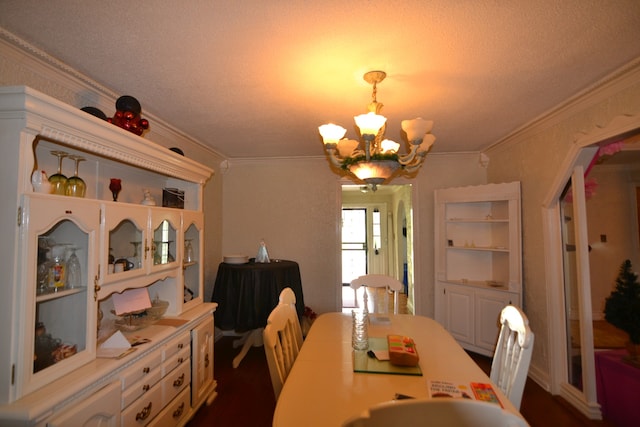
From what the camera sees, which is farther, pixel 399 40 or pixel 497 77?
pixel 497 77

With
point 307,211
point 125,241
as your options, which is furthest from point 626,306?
point 125,241

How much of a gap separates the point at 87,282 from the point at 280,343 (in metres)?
1.03

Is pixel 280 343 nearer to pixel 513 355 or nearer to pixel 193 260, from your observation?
pixel 513 355

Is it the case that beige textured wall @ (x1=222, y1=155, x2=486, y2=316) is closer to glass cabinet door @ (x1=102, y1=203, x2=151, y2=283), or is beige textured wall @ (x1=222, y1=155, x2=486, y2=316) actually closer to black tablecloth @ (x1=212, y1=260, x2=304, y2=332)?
black tablecloth @ (x1=212, y1=260, x2=304, y2=332)

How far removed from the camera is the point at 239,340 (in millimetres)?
3691

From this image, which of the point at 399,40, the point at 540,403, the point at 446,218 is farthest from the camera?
the point at 446,218

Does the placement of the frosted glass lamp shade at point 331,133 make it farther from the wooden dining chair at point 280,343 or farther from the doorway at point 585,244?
the doorway at point 585,244

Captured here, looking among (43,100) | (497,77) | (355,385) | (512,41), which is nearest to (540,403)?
(355,385)

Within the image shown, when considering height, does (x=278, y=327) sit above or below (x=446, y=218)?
below

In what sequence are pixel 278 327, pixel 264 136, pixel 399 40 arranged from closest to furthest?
pixel 399 40, pixel 278 327, pixel 264 136

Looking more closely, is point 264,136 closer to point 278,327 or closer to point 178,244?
point 178,244

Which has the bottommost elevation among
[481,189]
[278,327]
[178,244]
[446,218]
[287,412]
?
[287,412]

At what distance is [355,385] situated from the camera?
1.39 meters

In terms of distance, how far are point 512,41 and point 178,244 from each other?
8.03ft
